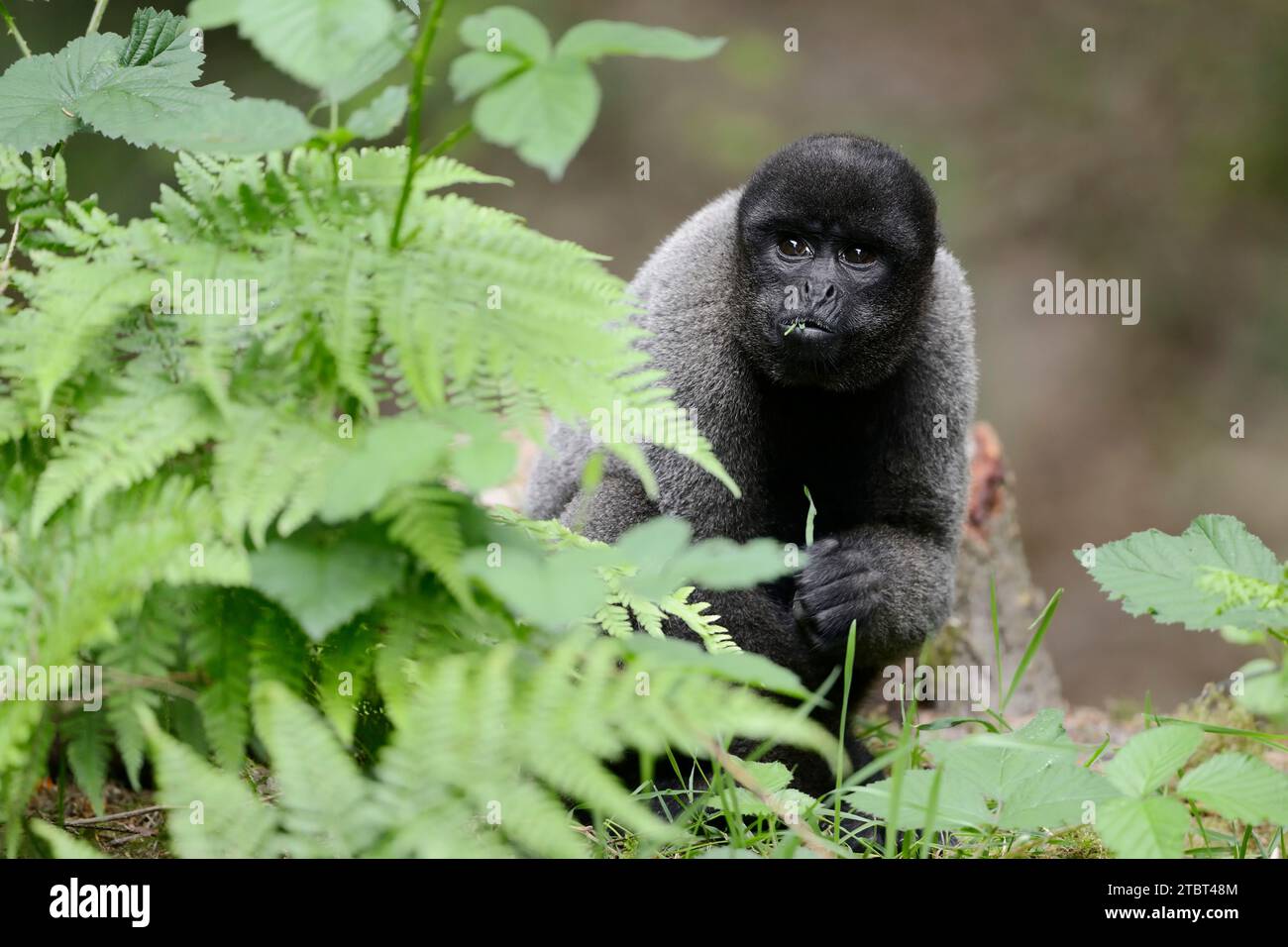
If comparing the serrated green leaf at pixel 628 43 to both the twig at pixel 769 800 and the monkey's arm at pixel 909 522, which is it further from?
the monkey's arm at pixel 909 522

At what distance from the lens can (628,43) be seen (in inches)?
81.0

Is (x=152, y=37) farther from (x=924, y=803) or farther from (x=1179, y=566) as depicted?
(x=1179, y=566)

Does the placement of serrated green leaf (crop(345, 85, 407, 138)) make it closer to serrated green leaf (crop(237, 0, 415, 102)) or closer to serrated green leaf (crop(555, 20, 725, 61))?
serrated green leaf (crop(237, 0, 415, 102))

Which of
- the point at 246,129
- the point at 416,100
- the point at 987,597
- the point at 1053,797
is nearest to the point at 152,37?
the point at 246,129

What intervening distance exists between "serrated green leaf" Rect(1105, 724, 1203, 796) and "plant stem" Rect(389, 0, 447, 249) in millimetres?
1852

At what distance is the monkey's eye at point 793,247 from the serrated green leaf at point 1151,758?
2.31m

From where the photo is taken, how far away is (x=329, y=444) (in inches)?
89.0

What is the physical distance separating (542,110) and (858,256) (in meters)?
2.64

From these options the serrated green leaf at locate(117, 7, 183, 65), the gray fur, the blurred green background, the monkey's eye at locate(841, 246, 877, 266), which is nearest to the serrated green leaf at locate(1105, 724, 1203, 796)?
the gray fur

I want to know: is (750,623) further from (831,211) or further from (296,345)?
(296,345)

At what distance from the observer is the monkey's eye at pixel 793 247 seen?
14.8 feet

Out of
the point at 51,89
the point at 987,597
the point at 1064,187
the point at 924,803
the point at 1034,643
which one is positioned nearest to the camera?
the point at 924,803
